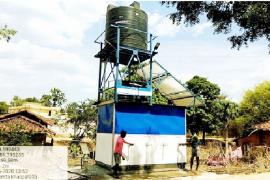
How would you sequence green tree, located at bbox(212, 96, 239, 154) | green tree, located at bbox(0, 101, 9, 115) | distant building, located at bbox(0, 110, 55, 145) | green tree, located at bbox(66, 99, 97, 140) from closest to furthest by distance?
1. distant building, located at bbox(0, 110, 55, 145)
2. green tree, located at bbox(66, 99, 97, 140)
3. green tree, located at bbox(212, 96, 239, 154)
4. green tree, located at bbox(0, 101, 9, 115)

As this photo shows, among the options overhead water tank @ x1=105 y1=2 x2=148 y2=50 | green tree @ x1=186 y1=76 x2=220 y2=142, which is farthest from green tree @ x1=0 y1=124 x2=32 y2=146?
green tree @ x1=186 y1=76 x2=220 y2=142

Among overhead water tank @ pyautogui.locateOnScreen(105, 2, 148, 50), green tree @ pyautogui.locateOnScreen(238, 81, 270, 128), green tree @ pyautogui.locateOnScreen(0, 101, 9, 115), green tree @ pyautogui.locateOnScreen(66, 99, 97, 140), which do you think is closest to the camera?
overhead water tank @ pyautogui.locateOnScreen(105, 2, 148, 50)

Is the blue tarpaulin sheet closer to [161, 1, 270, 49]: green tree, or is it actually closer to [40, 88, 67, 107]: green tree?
[161, 1, 270, 49]: green tree

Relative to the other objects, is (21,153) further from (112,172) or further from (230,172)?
(230,172)

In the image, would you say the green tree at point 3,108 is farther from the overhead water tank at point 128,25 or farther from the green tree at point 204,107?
the overhead water tank at point 128,25

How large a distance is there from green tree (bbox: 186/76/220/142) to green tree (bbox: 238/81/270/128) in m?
4.35

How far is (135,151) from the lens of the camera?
13875mm

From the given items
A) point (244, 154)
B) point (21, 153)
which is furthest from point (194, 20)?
point (21, 153)

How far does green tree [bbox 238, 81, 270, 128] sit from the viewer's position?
4300cm

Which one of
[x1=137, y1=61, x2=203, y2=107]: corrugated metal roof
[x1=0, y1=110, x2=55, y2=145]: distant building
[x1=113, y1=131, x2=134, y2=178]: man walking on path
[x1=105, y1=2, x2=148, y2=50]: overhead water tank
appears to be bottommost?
[x1=113, y1=131, x2=134, y2=178]: man walking on path

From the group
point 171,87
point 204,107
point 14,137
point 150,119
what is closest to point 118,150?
point 150,119

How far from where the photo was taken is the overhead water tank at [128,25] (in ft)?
48.7

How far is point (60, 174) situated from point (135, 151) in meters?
4.05

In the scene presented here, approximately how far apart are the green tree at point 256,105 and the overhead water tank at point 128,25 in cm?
3213
